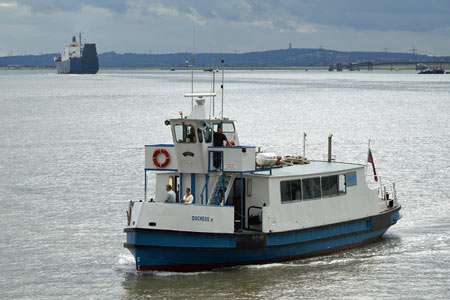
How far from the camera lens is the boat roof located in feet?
80.4

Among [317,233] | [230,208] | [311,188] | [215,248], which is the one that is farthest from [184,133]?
[317,233]

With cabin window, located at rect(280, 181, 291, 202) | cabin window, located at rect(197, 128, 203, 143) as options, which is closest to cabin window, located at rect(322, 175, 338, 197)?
cabin window, located at rect(280, 181, 291, 202)

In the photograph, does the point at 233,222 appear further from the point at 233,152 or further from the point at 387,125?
the point at 387,125

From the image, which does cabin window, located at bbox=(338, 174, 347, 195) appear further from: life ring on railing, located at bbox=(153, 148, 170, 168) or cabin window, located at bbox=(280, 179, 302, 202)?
life ring on railing, located at bbox=(153, 148, 170, 168)

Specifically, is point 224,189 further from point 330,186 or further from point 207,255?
point 330,186

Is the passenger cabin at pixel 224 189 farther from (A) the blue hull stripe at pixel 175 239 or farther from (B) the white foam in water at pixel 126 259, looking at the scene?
(B) the white foam in water at pixel 126 259

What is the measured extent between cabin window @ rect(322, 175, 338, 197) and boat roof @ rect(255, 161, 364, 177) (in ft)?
0.81

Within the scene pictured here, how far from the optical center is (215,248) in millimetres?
22562

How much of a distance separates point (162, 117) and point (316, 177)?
6828 centimetres

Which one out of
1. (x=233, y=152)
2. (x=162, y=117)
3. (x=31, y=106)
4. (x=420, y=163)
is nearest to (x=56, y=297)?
(x=233, y=152)

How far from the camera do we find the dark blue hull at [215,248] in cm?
2228

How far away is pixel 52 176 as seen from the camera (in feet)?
138

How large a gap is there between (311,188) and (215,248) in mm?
4010

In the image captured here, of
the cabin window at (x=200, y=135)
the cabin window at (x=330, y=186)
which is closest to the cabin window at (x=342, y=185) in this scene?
the cabin window at (x=330, y=186)
